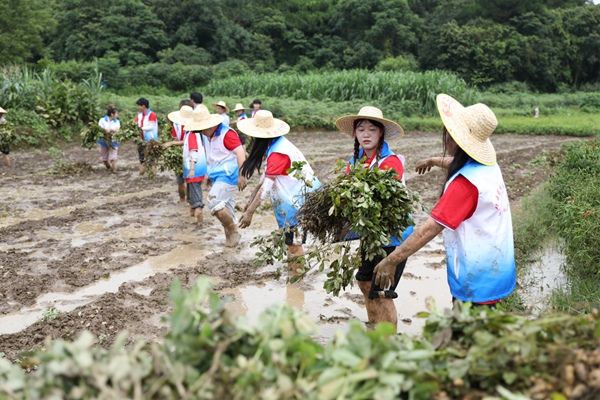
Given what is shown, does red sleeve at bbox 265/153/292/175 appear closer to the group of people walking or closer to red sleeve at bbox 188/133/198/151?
the group of people walking

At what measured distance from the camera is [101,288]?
600 centimetres

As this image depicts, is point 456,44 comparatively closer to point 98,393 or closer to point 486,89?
point 486,89

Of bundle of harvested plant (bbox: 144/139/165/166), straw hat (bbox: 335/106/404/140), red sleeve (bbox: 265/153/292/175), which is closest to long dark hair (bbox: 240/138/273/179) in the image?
red sleeve (bbox: 265/153/292/175)

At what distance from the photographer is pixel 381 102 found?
26.4 meters

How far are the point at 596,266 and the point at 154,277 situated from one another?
173 inches

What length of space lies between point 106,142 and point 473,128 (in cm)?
1054

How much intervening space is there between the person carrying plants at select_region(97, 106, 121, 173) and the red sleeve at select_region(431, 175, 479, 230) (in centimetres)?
1025

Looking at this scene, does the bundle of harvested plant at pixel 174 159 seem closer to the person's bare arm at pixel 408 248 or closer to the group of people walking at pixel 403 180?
A: the group of people walking at pixel 403 180

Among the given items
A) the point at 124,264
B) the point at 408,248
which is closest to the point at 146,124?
the point at 124,264

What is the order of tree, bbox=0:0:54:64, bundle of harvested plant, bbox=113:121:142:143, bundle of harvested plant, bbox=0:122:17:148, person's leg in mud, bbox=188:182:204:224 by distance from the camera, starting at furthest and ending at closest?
tree, bbox=0:0:54:64 < bundle of harvested plant, bbox=0:122:17:148 < bundle of harvested plant, bbox=113:121:142:143 < person's leg in mud, bbox=188:182:204:224

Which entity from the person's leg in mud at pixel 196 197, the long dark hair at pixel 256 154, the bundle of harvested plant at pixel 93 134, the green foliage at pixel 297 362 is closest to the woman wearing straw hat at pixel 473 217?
the green foliage at pixel 297 362

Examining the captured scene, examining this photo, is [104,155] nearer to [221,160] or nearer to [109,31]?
[221,160]

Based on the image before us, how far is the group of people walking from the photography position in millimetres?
3137

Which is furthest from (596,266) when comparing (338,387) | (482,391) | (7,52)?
(7,52)
